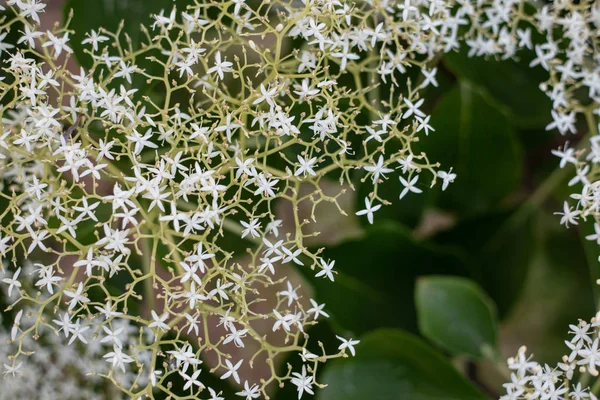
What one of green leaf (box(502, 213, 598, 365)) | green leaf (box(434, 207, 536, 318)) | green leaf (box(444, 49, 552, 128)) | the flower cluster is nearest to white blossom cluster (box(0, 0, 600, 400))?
the flower cluster

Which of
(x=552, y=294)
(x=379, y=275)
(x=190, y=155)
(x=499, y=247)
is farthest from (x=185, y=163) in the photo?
(x=552, y=294)

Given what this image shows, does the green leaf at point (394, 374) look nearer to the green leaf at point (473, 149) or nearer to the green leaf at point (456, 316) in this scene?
the green leaf at point (456, 316)

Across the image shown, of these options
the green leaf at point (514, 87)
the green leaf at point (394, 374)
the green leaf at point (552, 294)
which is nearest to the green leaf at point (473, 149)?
the green leaf at point (514, 87)

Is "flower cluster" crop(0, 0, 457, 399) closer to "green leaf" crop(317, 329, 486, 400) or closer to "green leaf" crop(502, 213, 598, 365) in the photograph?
"green leaf" crop(317, 329, 486, 400)

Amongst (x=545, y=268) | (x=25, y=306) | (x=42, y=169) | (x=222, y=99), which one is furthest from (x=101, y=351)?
(x=545, y=268)

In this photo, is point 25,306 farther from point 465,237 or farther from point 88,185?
point 465,237

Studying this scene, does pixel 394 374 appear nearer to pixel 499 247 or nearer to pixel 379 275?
pixel 379 275
